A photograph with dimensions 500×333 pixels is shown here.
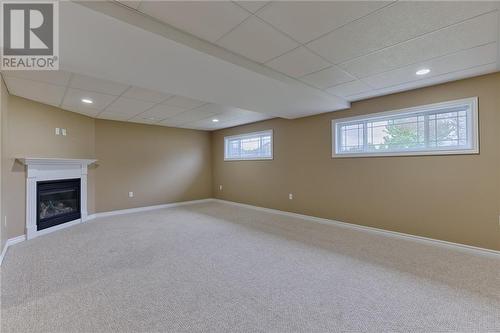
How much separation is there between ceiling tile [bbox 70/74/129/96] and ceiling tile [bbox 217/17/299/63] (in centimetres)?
185

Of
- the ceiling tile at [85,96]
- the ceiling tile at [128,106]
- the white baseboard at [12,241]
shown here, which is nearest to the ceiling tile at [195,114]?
the ceiling tile at [128,106]

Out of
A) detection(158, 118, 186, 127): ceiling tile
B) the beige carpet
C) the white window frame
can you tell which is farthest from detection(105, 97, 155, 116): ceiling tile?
the white window frame

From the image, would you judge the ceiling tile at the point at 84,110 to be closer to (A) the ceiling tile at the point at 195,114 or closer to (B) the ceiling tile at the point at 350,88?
(A) the ceiling tile at the point at 195,114

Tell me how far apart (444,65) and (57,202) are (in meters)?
6.65

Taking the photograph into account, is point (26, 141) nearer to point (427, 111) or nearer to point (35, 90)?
point (35, 90)

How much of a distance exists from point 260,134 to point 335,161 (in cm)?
225

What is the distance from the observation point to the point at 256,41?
212 cm

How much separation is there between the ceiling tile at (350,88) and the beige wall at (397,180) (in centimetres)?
56

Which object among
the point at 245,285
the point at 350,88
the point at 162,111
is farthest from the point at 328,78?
the point at 162,111

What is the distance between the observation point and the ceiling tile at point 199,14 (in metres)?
1.65

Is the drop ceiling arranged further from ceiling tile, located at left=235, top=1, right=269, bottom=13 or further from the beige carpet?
the beige carpet

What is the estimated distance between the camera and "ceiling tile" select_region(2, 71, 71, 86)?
8.71 feet

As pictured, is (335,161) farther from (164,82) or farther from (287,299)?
(164,82)

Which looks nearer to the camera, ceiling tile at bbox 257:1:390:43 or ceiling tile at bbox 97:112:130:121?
ceiling tile at bbox 257:1:390:43
